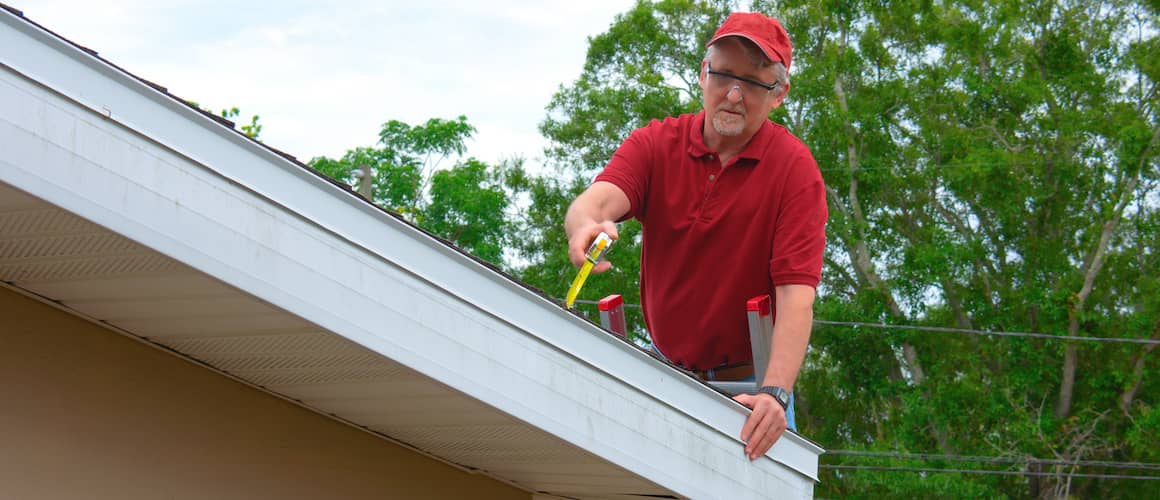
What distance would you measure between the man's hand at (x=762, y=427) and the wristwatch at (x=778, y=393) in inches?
1.3

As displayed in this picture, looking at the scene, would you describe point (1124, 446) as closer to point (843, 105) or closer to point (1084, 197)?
point (1084, 197)

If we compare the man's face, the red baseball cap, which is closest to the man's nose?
the man's face

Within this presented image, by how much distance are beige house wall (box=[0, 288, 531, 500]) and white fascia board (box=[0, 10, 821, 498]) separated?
82 centimetres

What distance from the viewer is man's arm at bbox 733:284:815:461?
275 centimetres

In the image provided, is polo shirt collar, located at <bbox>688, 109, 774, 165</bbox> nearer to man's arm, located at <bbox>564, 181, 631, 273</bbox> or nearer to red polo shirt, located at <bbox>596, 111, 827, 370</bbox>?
red polo shirt, located at <bbox>596, 111, 827, 370</bbox>

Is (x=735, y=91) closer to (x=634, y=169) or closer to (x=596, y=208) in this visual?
(x=634, y=169)

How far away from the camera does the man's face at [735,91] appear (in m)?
3.18

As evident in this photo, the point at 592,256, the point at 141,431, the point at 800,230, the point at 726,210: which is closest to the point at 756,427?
the point at 592,256

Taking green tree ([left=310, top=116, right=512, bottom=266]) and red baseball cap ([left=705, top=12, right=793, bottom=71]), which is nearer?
red baseball cap ([left=705, top=12, right=793, bottom=71])

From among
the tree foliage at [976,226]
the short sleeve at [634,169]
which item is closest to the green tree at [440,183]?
the tree foliage at [976,226]

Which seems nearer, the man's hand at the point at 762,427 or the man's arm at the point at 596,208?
the man's hand at the point at 762,427

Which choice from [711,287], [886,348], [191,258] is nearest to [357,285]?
[191,258]

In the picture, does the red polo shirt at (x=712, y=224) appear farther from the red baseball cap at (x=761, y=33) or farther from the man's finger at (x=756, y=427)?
the man's finger at (x=756, y=427)

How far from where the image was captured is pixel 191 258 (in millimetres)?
2012
